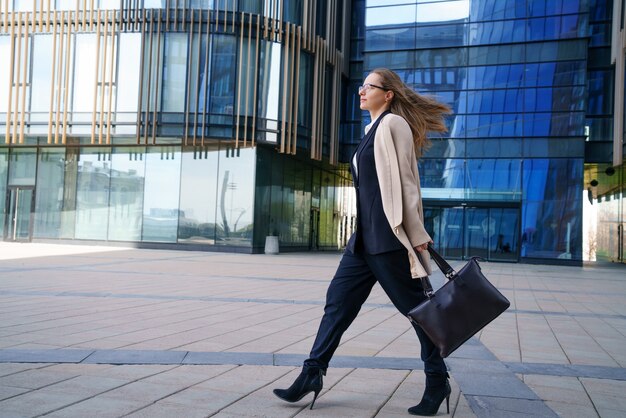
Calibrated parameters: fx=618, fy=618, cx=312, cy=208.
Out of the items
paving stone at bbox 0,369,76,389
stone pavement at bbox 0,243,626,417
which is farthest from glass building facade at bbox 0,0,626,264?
paving stone at bbox 0,369,76,389

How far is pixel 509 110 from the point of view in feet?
87.5

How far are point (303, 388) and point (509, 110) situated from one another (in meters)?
25.4

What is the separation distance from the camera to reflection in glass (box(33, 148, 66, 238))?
2659 cm

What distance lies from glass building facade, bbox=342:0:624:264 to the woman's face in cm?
2351

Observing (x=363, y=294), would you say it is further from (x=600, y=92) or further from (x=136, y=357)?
(x=600, y=92)

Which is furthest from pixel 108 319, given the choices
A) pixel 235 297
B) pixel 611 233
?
pixel 611 233

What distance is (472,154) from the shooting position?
27016mm

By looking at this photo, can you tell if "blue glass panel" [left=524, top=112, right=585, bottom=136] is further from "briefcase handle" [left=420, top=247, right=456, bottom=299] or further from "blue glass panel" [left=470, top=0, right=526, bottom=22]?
"briefcase handle" [left=420, top=247, right=456, bottom=299]

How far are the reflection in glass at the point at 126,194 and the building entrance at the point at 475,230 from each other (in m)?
12.4

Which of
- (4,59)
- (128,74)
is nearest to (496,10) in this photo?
(128,74)

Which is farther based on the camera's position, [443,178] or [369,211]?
[443,178]

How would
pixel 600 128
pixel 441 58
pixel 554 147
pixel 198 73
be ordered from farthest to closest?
pixel 441 58 → pixel 600 128 → pixel 554 147 → pixel 198 73

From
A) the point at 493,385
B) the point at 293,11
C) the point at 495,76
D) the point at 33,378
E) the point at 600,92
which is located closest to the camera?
the point at 33,378

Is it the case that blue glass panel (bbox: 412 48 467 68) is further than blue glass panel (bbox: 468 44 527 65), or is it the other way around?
blue glass panel (bbox: 412 48 467 68)
